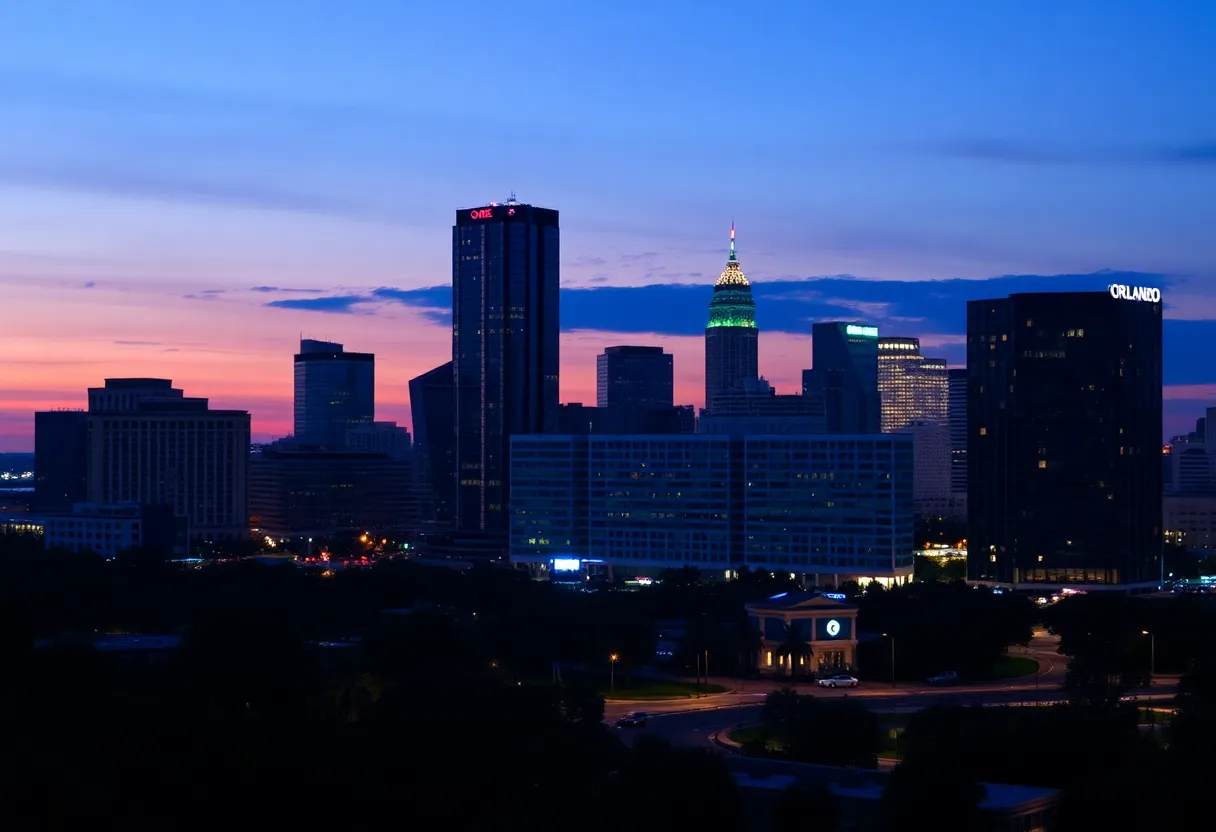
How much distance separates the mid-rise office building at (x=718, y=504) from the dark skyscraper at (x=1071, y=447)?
29.1 feet

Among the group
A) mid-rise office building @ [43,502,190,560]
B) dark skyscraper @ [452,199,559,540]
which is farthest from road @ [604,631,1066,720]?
dark skyscraper @ [452,199,559,540]

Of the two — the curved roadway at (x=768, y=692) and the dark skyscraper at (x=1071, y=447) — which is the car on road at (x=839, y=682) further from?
the dark skyscraper at (x=1071, y=447)

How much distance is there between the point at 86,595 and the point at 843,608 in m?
49.3

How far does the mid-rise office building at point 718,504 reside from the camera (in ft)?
474

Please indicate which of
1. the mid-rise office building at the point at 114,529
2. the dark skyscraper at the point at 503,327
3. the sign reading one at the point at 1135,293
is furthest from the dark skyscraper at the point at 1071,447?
the mid-rise office building at the point at 114,529

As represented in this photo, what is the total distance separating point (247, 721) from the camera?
59.7m

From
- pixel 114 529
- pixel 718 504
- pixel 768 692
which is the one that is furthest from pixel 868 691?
pixel 114 529

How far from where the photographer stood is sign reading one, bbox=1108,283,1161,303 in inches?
5773

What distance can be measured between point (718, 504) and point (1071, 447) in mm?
29066

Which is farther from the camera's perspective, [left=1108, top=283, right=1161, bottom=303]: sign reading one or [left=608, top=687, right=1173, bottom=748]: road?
[left=1108, top=283, right=1161, bottom=303]: sign reading one

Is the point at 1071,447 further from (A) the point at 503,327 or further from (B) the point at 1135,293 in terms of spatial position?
(A) the point at 503,327

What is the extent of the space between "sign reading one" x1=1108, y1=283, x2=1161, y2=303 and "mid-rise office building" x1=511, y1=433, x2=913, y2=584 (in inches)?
819

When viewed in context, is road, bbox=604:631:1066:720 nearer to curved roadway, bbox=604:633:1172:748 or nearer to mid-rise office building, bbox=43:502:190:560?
curved roadway, bbox=604:633:1172:748

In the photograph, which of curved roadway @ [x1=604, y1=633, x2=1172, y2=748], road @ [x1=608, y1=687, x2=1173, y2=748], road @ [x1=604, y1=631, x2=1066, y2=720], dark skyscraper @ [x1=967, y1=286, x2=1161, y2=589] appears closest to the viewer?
road @ [x1=608, y1=687, x2=1173, y2=748]
